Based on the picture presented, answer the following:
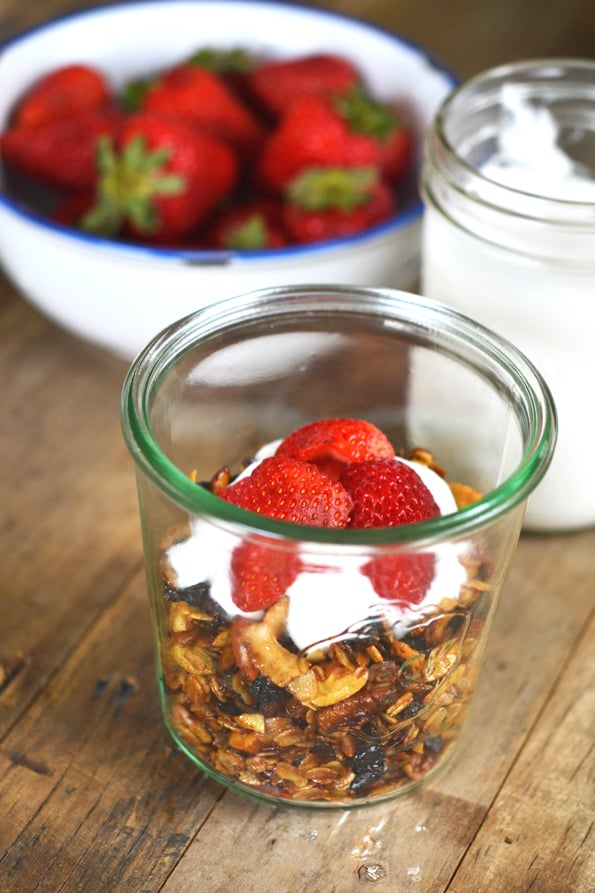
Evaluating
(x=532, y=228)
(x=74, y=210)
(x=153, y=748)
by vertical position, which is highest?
(x=532, y=228)

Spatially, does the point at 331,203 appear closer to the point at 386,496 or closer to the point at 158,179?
the point at 158,179

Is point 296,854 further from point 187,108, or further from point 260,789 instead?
point 187,108

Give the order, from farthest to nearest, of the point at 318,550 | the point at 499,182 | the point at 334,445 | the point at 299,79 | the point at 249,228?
the point at 299,79 → the point at 249,228 → the point at 499,182 → the point at 334,445 → the point at 318,550

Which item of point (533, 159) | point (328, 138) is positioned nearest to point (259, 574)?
point (533, 159)

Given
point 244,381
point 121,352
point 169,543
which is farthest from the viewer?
point 121,352

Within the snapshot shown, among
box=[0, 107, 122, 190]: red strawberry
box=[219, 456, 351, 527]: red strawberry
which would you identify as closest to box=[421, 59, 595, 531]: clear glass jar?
box=[219, 456, 351, 527]: red strawberry

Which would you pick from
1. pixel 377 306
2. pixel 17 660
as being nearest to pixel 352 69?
pixel 377 306
